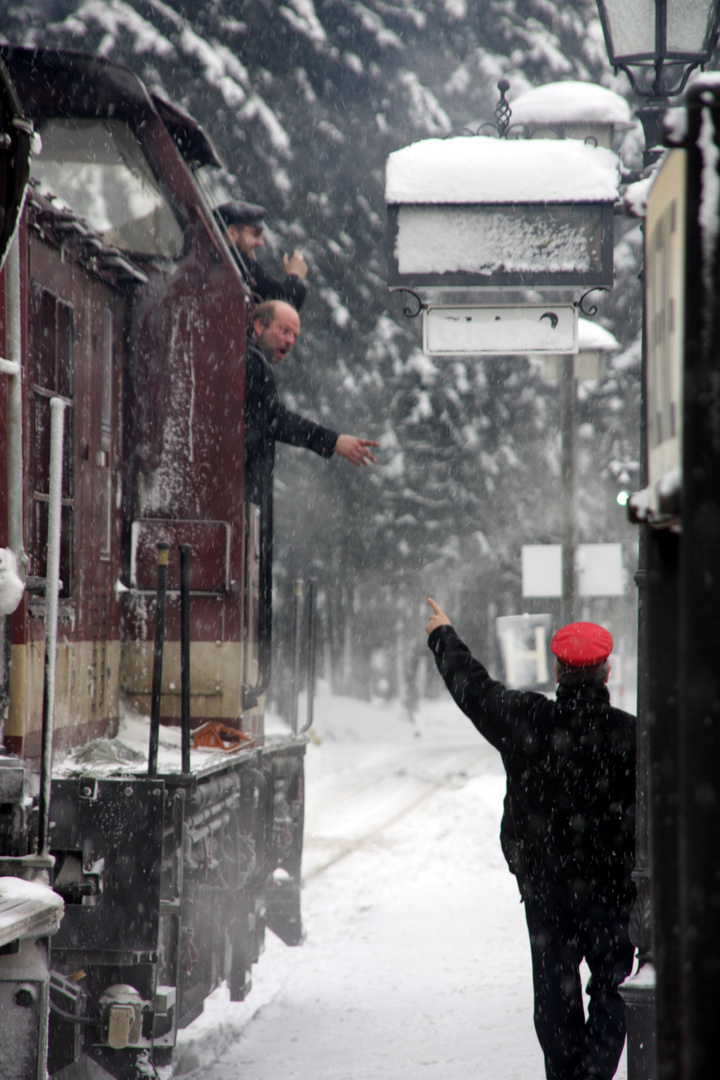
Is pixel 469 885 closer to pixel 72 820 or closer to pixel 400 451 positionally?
pixel 72 820

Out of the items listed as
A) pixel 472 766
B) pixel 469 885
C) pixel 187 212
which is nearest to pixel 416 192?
pixel 187 212

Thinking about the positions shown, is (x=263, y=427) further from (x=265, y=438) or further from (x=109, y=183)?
(x=109, y=183)

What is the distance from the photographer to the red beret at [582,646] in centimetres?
353

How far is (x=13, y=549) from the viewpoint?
2.91 metres

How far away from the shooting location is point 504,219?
4914mm

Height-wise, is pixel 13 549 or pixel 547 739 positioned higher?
pixel 13 549

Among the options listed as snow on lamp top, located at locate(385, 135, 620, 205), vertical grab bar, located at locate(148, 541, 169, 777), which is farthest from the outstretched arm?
vertical grab bar, located at locate(148, 541, 169, 777)

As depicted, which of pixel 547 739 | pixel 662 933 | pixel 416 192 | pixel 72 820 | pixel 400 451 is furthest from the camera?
pixel 400 451

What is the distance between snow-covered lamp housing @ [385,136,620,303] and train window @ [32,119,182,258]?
111 centimetres

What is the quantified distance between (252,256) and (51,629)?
3629mm

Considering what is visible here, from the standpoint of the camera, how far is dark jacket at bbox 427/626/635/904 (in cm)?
346

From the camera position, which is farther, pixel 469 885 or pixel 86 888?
pixel 469 885

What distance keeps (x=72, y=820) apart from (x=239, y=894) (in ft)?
5.31

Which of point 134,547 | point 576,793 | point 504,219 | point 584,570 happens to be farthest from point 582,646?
point 584,570
